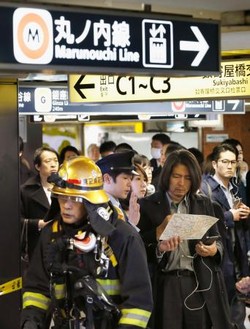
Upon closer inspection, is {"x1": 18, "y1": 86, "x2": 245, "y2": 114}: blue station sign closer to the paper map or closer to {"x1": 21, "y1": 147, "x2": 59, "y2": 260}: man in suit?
{"x1": 21, "y1": 147, "x2": 59, "y2": 260}: man in suit

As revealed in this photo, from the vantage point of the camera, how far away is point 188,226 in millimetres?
5922

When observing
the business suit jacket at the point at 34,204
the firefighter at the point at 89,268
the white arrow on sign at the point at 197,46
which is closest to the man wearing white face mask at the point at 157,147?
the business suit jacket at the point at 34,204

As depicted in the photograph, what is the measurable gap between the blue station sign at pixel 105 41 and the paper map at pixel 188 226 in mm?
1028

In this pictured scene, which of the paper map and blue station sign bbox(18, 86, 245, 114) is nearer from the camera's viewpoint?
the paper map

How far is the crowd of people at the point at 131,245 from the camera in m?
4.60

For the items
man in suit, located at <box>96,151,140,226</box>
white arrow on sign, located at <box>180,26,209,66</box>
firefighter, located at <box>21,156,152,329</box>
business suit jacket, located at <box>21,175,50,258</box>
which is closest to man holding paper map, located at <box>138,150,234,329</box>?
man in suit, located at <box>96,151,140,226</box>

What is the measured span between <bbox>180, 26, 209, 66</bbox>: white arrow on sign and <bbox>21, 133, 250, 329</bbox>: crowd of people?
0.86 meters

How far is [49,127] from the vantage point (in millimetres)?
20891

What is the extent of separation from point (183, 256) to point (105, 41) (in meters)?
1.91

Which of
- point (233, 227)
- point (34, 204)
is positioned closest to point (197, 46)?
point (233, 227)

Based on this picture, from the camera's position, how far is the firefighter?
4.57 metres

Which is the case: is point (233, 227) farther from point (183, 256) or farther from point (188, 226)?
point (188, 226)

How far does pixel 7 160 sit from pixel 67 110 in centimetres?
514

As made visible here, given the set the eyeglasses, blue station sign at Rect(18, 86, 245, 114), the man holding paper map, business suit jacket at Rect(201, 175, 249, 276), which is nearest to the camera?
the man holding paper map
